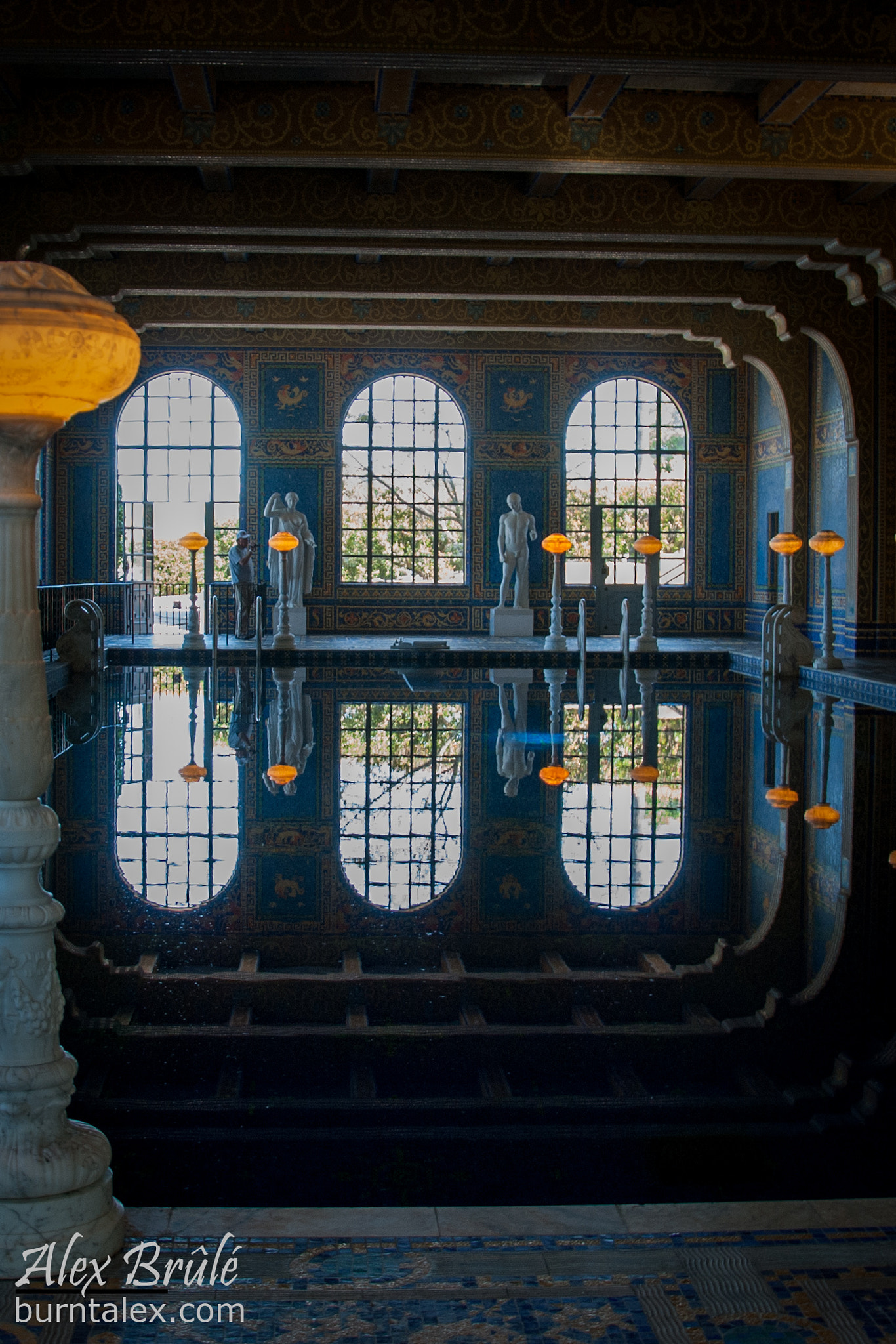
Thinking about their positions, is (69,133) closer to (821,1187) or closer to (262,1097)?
(262,1097)

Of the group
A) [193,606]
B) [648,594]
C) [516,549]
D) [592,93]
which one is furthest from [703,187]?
[193,606]

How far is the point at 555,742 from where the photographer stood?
9586mm

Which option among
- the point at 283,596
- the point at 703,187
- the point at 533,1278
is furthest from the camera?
the point at 283,596

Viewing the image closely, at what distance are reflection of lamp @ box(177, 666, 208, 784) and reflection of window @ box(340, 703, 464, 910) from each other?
0.89 meters

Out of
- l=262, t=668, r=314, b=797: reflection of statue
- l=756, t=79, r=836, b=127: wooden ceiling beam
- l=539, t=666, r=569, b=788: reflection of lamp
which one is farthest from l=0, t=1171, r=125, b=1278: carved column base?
l=756, t=79, r=836, b=127: wooden ceiling beam

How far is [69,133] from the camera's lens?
10.7 meters

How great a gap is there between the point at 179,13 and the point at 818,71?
4390 mm

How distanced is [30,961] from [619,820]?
4.55 meters

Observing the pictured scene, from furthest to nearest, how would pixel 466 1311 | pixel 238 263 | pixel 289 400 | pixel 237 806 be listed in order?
pixel 289 400, pixel 238 263, pixel 237 806, pixel 466 1311

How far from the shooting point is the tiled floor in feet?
6.70

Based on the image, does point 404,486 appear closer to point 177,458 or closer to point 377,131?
point 177,458

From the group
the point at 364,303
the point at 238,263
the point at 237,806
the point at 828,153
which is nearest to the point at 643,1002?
the point at 237,806

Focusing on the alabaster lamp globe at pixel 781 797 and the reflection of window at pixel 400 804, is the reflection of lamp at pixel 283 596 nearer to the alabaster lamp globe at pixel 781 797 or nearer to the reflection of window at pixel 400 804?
the reflection of window at pixel 400 804

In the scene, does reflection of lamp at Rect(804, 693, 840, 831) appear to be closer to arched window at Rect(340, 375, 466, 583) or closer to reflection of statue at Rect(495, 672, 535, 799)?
reflection of statue at Rect(495, 672, 535, 799)
